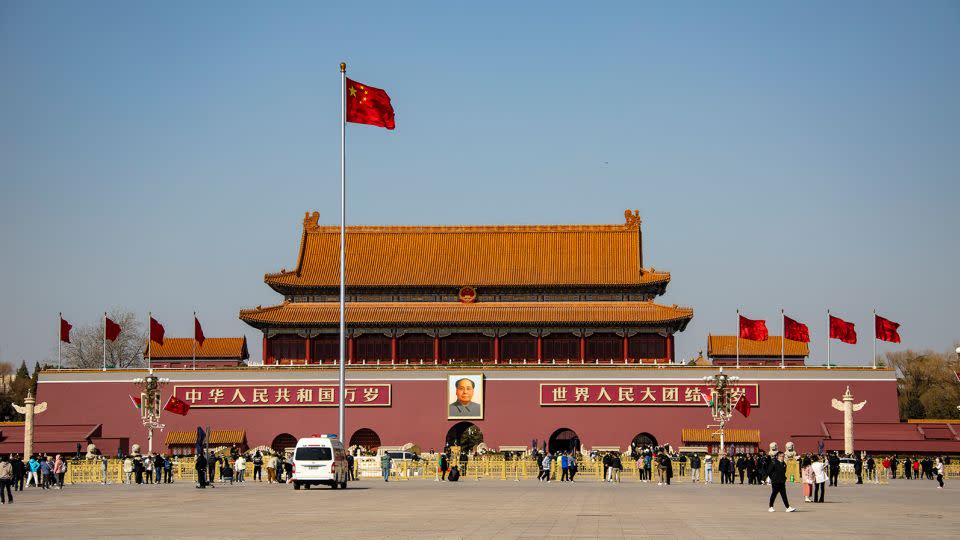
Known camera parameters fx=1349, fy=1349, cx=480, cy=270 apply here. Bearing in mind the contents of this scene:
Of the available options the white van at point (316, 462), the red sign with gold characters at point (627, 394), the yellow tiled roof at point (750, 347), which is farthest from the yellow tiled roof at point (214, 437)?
the yellow tiled roof at point (750, 347)

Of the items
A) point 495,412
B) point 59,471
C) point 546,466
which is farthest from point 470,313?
point 59,471

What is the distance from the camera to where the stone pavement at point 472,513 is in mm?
25891

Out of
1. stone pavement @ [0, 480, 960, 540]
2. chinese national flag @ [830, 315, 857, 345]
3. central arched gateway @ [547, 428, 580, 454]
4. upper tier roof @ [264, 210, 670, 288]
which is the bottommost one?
stone pavement @ [0, 480, 960, 540]

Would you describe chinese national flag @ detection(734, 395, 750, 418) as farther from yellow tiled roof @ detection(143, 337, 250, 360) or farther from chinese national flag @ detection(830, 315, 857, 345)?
yellow tiled roof @ detection(143, 337, 250, 360)

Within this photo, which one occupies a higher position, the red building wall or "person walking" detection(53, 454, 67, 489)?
the red building wall

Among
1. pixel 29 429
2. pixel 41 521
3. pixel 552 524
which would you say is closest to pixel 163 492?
pixel 41 521

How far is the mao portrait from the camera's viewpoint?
72.9 meters

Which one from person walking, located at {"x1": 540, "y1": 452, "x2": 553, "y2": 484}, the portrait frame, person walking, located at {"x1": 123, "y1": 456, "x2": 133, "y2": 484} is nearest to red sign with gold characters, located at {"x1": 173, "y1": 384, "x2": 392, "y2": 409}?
the portrait frame

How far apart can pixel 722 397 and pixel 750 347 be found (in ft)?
119

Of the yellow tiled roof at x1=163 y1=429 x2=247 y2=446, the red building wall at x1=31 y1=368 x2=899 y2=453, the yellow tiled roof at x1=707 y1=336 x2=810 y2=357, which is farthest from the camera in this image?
the yellow tiled roof at x1=707 y1=336 x2=810 y2=357

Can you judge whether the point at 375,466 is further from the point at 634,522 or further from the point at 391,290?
the point at 634,522

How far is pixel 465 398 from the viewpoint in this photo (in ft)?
240

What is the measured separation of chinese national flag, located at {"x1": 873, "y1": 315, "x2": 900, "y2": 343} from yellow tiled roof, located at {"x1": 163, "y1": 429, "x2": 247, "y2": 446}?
33899mm

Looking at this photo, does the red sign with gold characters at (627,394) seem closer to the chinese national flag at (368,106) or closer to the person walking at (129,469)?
the person walking at (129,469)
